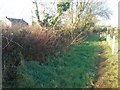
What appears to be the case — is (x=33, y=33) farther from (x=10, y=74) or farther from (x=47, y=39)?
(x=10, y=74)

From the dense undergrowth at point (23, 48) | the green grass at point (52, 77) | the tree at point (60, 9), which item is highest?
the tree at point (60, 9)

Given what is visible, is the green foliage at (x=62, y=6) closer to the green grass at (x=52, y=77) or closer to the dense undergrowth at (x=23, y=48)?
the dense undergrowth at (x=23, y=48)

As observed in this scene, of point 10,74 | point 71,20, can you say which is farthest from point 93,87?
point 71,20

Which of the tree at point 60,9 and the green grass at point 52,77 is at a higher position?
the tree at point 60,9

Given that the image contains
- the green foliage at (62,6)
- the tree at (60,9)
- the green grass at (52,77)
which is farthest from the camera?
the green foliage at (62,6)

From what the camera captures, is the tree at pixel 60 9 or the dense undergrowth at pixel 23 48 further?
the tree at pixel 60 9

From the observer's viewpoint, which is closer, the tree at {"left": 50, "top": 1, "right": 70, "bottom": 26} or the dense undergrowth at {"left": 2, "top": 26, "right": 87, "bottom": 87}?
the dense undergrowth at {"left": 2, "top": 26, "right": 87, "bottom": 87}

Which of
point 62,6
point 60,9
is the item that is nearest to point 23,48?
point 60,9

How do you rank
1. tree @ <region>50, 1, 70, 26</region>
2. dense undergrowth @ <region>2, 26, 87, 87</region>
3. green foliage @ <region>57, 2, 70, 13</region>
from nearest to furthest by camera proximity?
dense undergrowth @ <region>2, 26, 87, 87</region> → tree @ <region>50, 1, 70, 26</region> → green foliage @ <region>57, 2, 70, 13</region>

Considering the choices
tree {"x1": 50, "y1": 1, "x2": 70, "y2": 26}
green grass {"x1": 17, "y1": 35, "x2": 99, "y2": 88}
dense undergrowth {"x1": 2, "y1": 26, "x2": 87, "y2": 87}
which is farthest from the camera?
tree {"x1": 50, "y1": 1, "x2": 70, "y2": 26}

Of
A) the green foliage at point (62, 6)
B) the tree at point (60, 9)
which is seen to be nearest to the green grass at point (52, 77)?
the tree at point (60, 9)

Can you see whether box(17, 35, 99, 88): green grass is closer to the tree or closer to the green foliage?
the tree

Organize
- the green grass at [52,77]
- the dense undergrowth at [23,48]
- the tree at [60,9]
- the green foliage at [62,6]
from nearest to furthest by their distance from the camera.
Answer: the green grass at [52,77], the dense undergrowth at [23,48], the tree at [60,9], the green foliage at [62,6]

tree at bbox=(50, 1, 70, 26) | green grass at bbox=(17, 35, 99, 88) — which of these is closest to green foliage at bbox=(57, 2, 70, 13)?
tree at bbox=(50, 1, 70, 26)
